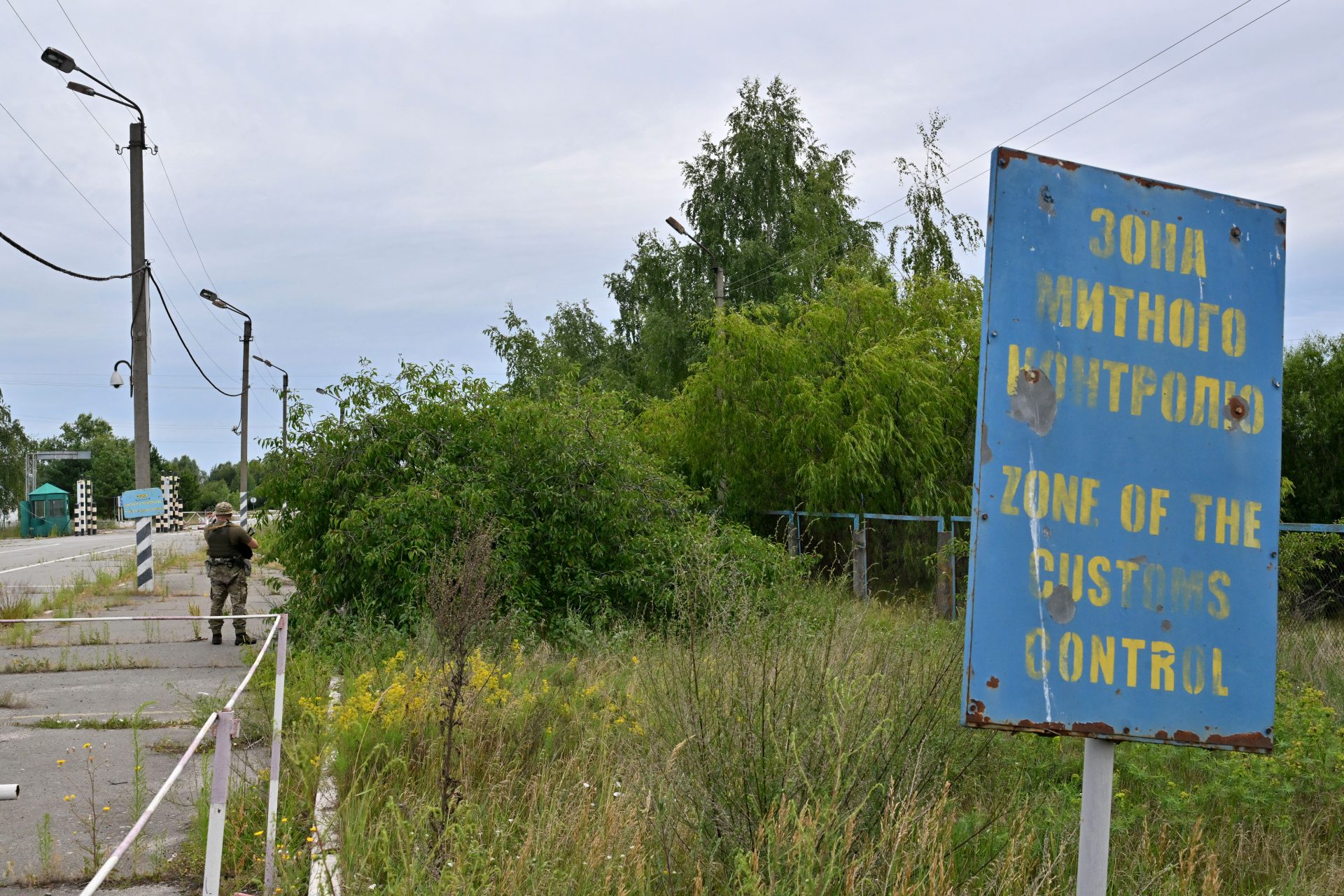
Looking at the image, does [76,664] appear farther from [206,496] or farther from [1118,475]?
[206,496]

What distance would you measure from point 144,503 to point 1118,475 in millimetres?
19158

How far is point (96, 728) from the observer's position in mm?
8086

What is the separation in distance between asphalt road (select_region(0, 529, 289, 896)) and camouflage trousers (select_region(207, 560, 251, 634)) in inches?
13.0

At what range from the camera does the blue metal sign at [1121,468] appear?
8.07 ft

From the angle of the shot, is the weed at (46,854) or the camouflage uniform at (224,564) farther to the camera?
the camouflage uniform at (224,564)

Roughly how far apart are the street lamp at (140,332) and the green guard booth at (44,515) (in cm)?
4229

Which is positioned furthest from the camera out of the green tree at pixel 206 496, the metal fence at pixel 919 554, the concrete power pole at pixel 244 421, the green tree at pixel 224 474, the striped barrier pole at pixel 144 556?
the green tree at pixel 224 474

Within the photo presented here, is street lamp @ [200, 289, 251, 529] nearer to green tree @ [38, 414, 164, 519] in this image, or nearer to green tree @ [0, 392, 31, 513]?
green tree @ [0, 392, 31, 513]

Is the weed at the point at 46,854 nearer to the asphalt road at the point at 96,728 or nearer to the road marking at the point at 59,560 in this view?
the asphalt road at the point at 96,728

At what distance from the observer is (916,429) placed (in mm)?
14719

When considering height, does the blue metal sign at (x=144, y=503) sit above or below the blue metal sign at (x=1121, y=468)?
below

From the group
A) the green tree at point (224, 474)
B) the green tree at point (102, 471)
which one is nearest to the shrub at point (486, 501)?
the green tree at point (102, 471)

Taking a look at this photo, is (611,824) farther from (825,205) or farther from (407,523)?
(825,205)

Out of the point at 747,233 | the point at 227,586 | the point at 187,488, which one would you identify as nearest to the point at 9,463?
the point at 187,488
